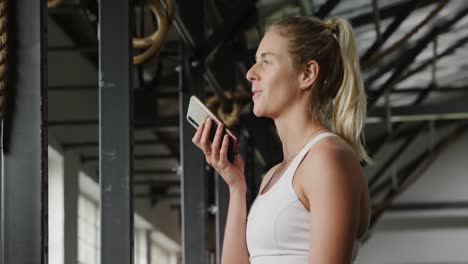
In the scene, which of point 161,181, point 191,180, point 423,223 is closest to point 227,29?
point 191,180

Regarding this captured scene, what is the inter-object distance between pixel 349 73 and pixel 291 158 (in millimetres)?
177

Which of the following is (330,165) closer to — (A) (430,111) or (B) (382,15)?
(A) (430,111)

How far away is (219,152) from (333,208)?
36cm

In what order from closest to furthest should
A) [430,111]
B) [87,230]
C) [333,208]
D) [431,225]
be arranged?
[333,208] → [430,111] → [87,230] → [431,225]

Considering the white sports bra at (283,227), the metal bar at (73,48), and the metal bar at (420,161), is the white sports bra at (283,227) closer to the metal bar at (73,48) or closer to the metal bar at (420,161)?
the metal bar at (73,48)

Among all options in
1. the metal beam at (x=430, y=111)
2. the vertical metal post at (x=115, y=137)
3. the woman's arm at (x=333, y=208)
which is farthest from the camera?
the metal beam at (x=430, y=111)

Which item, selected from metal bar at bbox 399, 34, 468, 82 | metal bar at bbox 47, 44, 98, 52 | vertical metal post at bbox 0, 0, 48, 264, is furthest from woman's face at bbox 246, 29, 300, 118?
metal bar at bbox 399, 34, 468, 82

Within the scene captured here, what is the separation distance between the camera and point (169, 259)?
59.6 ft

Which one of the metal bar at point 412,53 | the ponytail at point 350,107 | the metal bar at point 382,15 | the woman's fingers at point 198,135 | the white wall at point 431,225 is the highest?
the ponytail at point 350,107

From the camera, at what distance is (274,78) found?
2.08 m

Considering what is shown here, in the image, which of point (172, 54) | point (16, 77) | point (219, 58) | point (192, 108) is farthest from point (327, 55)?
point (219, 58)

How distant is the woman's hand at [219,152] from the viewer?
218 centimetres

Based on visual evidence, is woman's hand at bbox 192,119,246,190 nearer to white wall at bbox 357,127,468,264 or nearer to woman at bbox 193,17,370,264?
woman at bbox 193,17,370,264

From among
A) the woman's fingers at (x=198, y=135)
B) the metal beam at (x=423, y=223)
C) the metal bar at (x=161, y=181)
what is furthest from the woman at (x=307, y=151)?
the metal beam at (x=423, y=223)
